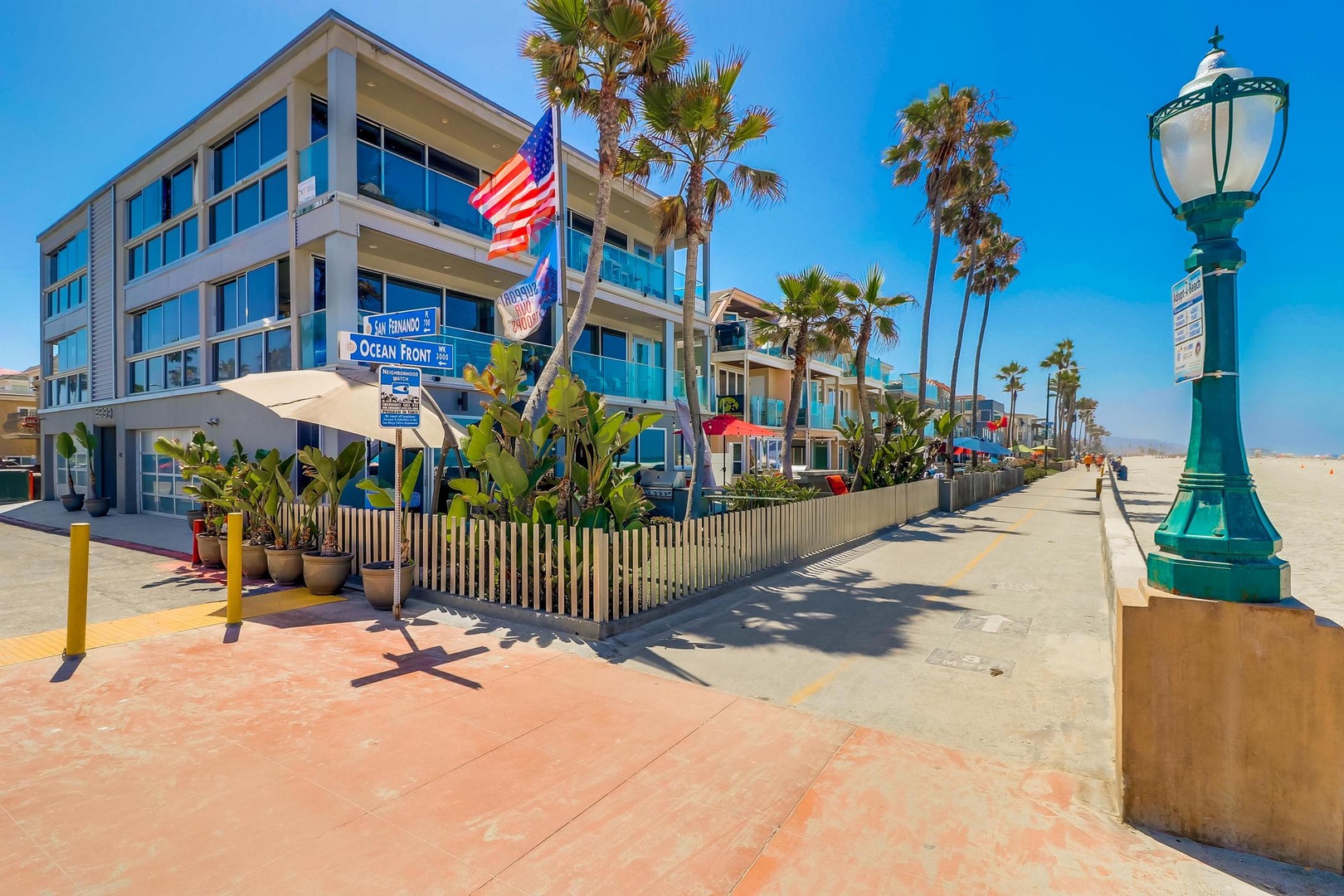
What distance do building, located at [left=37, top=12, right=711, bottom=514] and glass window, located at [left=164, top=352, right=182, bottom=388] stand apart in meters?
0.08

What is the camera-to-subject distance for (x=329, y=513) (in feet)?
30.6

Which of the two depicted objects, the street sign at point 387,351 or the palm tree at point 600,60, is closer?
the street sign at point 387,351

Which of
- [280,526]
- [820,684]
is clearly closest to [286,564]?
[280,526]

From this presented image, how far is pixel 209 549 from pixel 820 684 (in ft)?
34.3

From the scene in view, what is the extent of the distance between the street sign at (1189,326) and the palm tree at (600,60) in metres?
7.39

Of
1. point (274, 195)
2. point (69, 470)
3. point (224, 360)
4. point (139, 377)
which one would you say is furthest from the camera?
point (69, 470)

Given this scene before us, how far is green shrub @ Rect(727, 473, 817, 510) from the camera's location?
44.3 ft

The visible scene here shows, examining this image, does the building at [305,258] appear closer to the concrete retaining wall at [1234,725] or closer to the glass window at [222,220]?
the glass window at [222,220]

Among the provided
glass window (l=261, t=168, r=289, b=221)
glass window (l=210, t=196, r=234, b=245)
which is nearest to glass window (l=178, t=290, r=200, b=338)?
glass window (l=210, t=196, r=234, b=245)

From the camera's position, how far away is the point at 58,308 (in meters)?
24.0

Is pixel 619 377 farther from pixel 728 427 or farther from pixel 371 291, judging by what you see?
pixel 371 291

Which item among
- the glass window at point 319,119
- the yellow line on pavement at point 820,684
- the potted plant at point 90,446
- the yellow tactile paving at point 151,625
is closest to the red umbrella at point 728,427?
the yellow tactile paving at point 151,625

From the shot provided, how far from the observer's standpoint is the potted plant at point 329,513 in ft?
27.9

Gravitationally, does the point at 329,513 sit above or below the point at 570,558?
above
